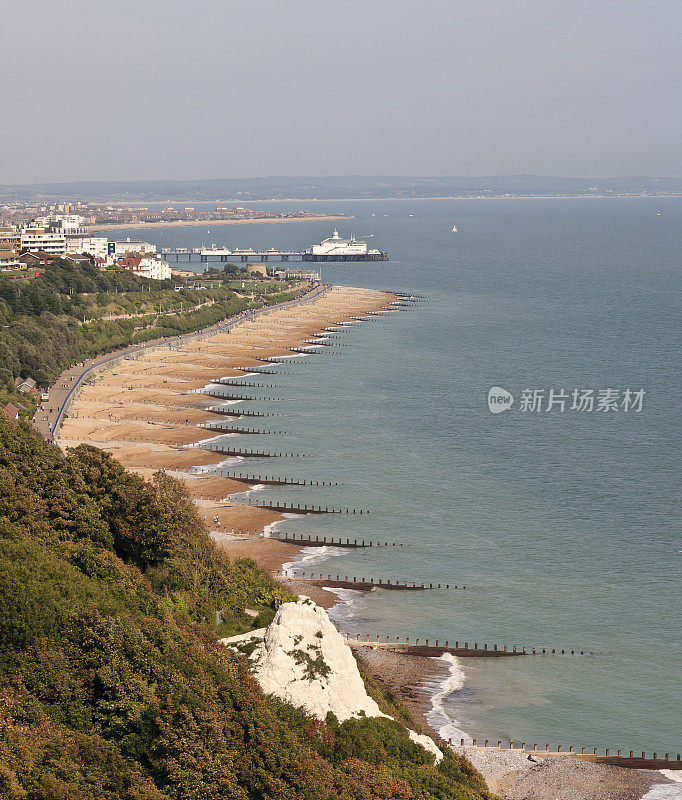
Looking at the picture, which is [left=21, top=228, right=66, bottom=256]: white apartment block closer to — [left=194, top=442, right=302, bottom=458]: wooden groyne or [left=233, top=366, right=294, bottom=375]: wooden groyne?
[left=233, top=366, right=294, bottom=375]: wooden groyne

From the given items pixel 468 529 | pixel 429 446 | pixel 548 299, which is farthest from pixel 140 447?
pixel 548 299

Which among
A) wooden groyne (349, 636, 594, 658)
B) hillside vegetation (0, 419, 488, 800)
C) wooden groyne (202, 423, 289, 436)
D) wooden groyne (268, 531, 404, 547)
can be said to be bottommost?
wooden groyne (349, 636, 594, 658)

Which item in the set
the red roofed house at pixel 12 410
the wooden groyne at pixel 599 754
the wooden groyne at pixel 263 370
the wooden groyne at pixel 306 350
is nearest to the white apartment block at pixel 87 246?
the wooden groyne at pixel 306 350

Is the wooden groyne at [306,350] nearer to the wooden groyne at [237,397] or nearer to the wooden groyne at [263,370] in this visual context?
the wooden groyne at [263,370]

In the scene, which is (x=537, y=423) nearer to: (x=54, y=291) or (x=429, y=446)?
(x=429, y=446)

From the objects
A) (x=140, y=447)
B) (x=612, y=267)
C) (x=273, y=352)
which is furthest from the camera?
(x=612, y=267)

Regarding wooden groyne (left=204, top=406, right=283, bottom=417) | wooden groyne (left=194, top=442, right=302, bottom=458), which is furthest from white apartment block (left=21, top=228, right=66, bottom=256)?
wooden groyne (left=194, top=442, right=302, bottom=458)

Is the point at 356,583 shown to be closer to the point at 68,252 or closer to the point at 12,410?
the point at 12,410
